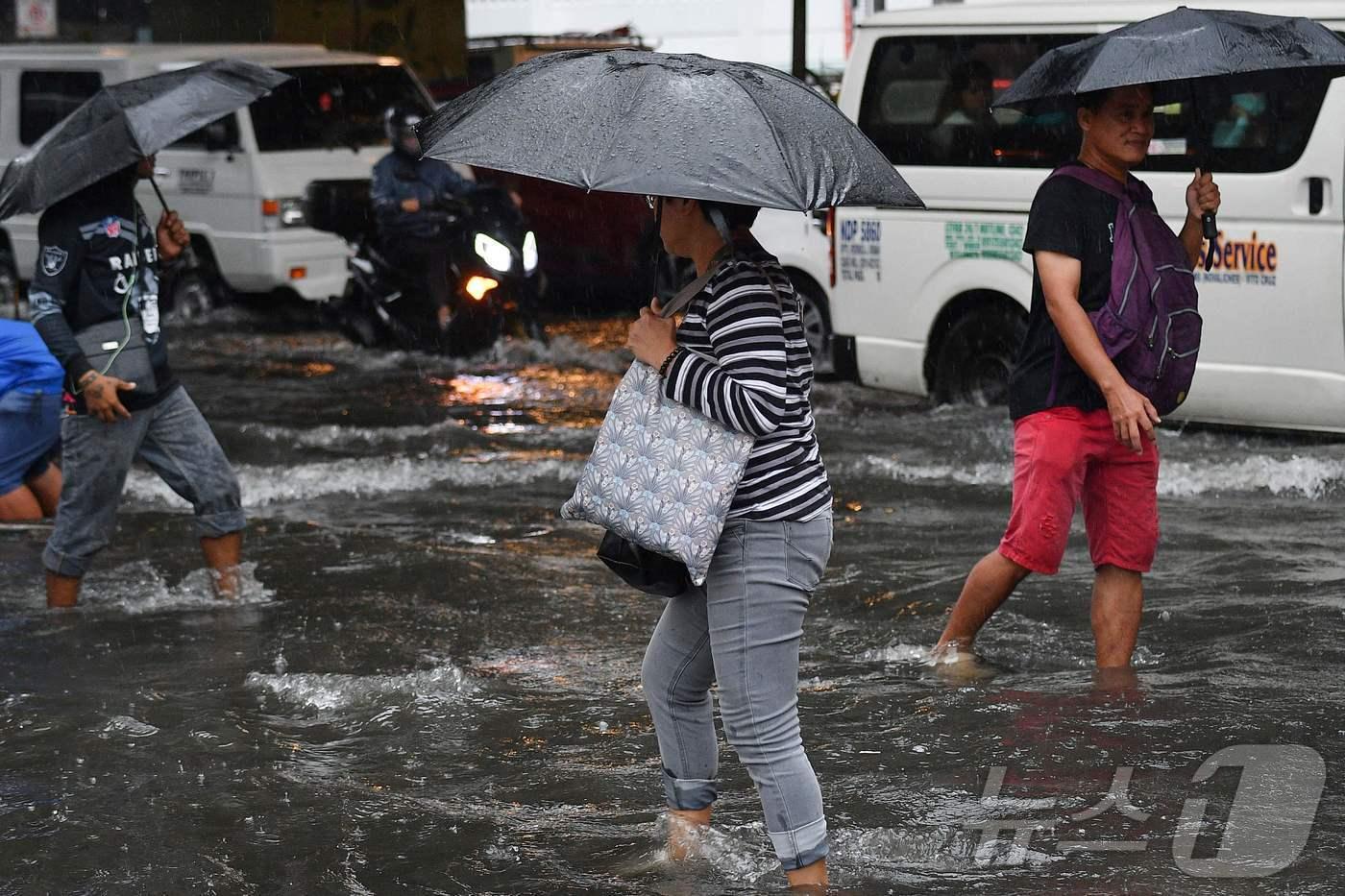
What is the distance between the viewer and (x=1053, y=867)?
3.99 meters

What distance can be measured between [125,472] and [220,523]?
0.42 meters

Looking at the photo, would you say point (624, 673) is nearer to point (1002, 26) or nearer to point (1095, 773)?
point (1095, 773)

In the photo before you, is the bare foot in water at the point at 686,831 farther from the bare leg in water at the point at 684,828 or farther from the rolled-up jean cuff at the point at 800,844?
the rolled-up jean cuff at the point at 800,844

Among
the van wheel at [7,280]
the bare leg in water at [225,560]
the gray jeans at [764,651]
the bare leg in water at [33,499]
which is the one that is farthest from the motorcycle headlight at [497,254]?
the van wheel at [7,280]

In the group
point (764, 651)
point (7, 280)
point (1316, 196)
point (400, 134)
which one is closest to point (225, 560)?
point (764, 651)

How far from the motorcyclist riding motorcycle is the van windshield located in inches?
73.4

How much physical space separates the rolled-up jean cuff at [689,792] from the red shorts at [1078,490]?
1.40 metres

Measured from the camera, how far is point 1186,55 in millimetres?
4711

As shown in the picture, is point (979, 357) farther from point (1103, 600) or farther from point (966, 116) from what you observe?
point (1103, 600)

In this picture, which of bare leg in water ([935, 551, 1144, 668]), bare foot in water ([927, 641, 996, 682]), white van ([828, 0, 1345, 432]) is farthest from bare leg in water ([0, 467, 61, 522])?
white van ([828, 0, 1345, 432])

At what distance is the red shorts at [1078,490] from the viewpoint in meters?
4.89

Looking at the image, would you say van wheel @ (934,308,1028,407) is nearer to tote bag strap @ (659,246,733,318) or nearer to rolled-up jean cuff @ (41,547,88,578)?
rolled-up jean cuff @ (41,547,88,578)

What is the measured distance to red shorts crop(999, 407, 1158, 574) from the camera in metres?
4.89

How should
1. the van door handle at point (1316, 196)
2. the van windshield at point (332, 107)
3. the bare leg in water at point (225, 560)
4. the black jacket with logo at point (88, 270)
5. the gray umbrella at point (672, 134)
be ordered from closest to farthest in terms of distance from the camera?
the gray umbrella at point (672, 134) < the black jacket with logo at point (88, 270) < the bare leg in water at point (225, 560) < the van door handle at point (1316, 196) < the van windshield at point (332, 107)
